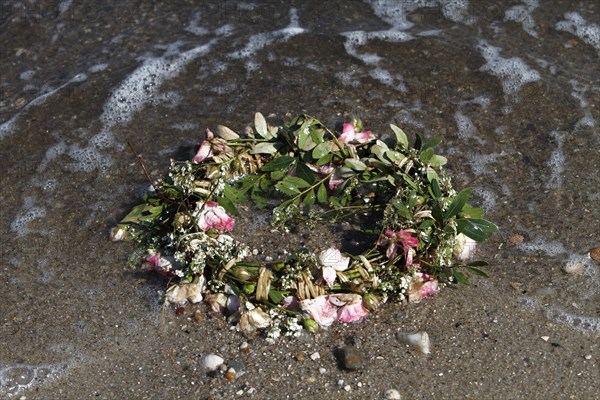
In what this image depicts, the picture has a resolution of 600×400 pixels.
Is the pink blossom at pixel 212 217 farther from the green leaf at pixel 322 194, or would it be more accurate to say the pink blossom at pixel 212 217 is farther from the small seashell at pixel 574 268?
the small seashell at pixel 574 268

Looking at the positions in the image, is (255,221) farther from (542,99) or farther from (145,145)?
(542,99)

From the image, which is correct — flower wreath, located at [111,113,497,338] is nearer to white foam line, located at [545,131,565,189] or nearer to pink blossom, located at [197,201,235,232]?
pink blossom, located at [197,201,235,232]

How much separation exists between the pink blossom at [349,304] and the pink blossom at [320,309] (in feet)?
0.09

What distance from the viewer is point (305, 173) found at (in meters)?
3.16

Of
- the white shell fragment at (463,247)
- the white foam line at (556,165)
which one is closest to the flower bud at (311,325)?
the white shell fragment at (463,247)

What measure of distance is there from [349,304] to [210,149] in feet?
3.15

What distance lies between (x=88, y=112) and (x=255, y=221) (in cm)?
133

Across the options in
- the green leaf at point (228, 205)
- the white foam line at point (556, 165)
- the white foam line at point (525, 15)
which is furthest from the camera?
the white foam line at point (525, 15)

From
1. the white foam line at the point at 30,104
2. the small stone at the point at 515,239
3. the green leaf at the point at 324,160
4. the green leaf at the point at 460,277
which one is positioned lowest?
the white foam line at the point at 30,104

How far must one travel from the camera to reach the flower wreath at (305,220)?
273 cm

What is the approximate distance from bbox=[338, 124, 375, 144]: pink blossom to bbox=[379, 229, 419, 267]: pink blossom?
23.7 inches

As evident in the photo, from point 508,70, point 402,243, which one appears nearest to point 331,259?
point 402,243

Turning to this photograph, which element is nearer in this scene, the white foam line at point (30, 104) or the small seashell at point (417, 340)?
the small seashell at point (417, 340)

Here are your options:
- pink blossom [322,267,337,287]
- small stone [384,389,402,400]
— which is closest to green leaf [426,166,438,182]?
pink blossom [322,267,337,287]
